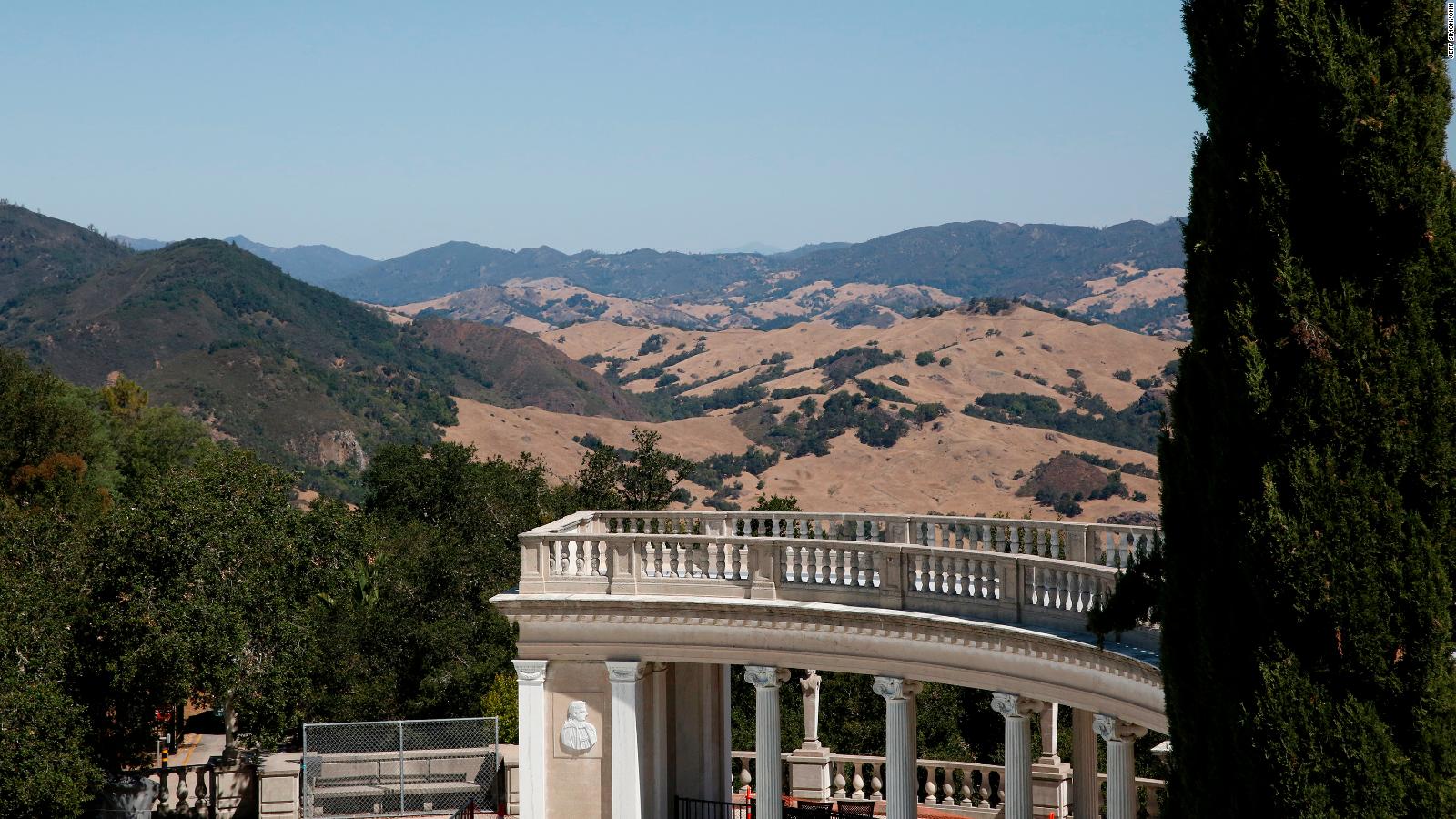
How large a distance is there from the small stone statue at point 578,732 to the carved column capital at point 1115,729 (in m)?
8.29

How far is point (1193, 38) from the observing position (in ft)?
52.9

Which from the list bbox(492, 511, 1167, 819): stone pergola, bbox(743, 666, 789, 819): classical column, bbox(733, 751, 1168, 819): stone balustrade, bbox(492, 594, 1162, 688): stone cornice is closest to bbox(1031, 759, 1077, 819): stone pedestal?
bbox(733, 751, 1168, 819): stone balustrade

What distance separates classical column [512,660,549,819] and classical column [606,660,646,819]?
1.11m

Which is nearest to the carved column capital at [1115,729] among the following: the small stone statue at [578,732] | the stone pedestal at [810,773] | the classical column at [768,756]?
the classical column at [768,756]

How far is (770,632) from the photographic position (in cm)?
2505

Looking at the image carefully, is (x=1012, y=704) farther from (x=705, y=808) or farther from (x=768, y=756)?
(x=705, y=808)

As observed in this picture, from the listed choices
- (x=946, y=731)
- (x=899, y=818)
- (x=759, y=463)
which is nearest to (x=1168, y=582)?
(x=899, y=818)

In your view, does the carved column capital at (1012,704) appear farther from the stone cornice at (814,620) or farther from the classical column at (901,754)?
the classical column at (901,754)

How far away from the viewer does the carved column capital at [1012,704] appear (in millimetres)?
22766

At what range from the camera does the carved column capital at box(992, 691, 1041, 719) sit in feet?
74.7

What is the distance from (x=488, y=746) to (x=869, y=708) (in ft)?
55.6

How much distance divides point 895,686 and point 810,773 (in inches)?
347

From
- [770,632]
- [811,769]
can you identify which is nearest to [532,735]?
[770,632]

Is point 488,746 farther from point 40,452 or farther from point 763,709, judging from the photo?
point 40,452
